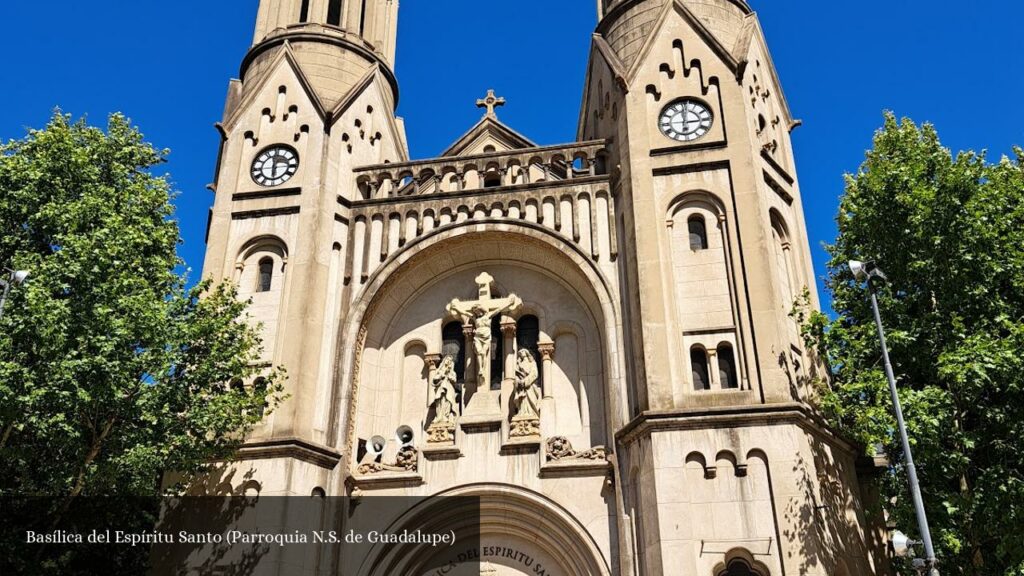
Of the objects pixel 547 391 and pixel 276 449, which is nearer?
pixel 276 449

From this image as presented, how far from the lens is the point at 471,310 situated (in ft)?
81.0

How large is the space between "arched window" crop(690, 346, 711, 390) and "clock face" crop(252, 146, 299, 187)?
12.7 m

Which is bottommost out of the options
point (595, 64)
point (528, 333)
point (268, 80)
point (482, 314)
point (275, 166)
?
point (528, 333)

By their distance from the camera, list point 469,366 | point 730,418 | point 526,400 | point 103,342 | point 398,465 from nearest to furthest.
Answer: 1. point 103,342
2. point 730,418
3. point 398,465
4. point 526,400
5. point 469,366

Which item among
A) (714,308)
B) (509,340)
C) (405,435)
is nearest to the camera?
(714,308)

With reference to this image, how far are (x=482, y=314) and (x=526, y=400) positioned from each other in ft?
9.97

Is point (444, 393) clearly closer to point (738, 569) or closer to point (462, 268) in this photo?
point (462, 268)

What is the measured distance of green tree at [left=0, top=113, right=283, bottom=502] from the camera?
56.7ft

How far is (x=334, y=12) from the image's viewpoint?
102 ft

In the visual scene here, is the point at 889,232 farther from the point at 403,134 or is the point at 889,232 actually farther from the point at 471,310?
the point at 403,134

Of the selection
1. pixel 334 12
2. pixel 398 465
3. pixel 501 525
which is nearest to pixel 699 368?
pixel 501 525

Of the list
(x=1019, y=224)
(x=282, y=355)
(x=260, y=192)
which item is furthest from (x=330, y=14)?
(x=1019, y=224)

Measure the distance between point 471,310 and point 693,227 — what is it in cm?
646

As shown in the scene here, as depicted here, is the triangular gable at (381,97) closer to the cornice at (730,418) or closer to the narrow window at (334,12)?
the narrow window at (334,12)
